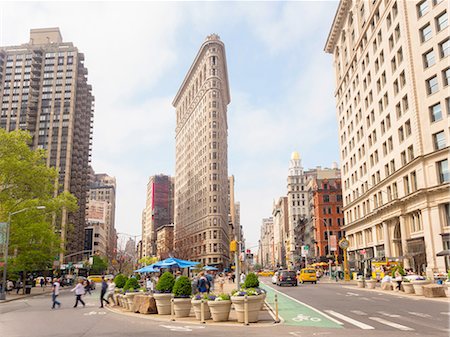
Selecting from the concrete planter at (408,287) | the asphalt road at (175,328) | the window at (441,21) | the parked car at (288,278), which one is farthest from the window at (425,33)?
the asphalt road at (175,328)

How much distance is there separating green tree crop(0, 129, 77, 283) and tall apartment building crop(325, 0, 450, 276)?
37.9 metres

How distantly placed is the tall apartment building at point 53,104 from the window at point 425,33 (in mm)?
100631

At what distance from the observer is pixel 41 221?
153 ft

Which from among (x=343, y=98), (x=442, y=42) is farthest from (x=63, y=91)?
(x=442, y=42)

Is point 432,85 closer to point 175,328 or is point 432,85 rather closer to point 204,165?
point 175,328

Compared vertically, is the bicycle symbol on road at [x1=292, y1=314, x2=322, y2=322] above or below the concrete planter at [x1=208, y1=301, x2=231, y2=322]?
below

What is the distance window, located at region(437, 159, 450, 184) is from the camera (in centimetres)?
3991

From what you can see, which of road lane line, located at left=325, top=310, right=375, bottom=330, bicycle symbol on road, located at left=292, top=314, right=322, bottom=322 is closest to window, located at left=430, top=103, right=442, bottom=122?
road lane line, located at left=325, top=310, right=375, bottom=330

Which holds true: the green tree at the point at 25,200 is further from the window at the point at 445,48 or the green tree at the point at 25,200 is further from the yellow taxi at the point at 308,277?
the window at the point at 445,48

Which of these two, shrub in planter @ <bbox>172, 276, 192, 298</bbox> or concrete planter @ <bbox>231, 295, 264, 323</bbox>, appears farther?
shrub in planter @ <bbox>172, 276, 192, 298</bbox>

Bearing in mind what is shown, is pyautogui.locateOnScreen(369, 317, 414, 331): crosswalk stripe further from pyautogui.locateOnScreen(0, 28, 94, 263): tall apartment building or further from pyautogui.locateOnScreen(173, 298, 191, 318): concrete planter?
pyautogui.locateOnScreen(0, 28, 94, 263): tall apartment building

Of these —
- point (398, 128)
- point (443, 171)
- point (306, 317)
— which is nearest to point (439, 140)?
point (443, 171)

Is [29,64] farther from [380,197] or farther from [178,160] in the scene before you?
[380,197]

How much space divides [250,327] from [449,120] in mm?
33199
